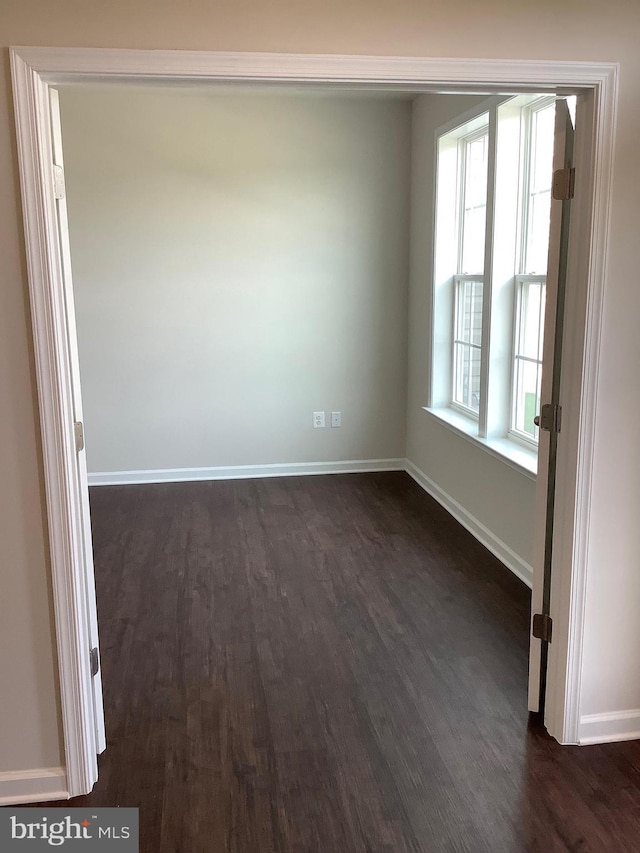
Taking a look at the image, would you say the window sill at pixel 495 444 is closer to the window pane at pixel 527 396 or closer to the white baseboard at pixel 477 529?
the window pane at pixel 527 396

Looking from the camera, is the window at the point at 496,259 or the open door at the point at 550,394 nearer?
the open door at the point at 550,394

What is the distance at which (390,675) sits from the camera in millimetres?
2787

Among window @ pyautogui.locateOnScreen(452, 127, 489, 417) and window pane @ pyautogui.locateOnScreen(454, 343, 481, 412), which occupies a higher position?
window @ pyautogui.locateOnScreen(452, 127, 489, 417)

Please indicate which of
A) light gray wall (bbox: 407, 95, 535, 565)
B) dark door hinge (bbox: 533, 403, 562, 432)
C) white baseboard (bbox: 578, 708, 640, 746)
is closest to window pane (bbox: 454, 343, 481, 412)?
light gray wall (bbox: 407, 95, 535, 565)

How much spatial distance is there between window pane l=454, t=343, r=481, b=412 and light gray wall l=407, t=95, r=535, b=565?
23 centimetres

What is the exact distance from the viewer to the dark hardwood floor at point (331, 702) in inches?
80.4

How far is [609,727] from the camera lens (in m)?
2.39

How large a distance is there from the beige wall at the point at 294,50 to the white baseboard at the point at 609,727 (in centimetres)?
33

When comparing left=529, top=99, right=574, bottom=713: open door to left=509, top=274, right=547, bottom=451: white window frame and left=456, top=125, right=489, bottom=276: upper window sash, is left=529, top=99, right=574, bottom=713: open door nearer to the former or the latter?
left=509, top=274, right=547, bottom=451: white window frame

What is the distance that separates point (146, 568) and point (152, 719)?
1332mm

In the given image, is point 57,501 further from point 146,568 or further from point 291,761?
point 146,568

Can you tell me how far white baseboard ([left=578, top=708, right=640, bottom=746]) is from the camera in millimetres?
2377

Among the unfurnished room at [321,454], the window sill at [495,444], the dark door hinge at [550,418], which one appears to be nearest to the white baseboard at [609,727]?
the unfurnished room at [321,454]
